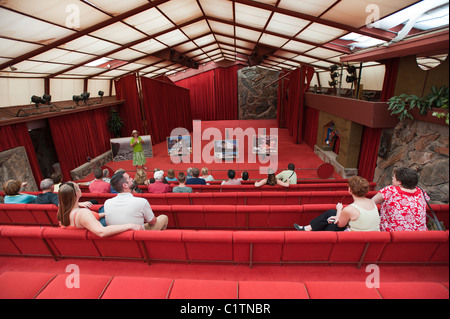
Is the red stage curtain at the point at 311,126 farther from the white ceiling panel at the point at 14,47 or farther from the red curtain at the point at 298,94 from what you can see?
the white ceiling panel at the point at 14,47

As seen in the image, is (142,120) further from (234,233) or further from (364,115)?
(234,233)

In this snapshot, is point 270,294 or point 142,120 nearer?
point 270,294

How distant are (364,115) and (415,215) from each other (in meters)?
4.37

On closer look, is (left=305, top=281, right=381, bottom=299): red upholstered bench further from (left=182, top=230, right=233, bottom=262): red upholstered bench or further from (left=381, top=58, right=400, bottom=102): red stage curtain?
(left=381, top=58, right=400, bottom=102): red stage curtain

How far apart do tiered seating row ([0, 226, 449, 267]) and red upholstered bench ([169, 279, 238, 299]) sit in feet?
1.19

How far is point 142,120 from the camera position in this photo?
10.7 m

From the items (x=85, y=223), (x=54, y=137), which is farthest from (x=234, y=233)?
(x=54, y=137)

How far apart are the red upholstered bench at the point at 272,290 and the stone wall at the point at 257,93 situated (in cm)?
1720

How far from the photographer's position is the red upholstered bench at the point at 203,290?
4.70 feet

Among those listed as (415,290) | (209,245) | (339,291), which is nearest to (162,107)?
(209,245)

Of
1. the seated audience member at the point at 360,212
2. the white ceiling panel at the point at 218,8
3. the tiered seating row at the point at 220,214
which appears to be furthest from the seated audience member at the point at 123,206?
the white ceiling panel at the point at 218,8

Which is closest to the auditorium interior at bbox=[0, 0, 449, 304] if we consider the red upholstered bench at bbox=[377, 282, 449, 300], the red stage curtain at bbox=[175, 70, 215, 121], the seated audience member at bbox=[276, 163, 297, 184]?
the red upholstered bench at bbox=[377, 282, 449, 300]

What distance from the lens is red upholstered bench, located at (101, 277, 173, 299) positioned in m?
1.46

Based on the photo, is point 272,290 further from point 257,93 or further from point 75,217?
point 257,93
